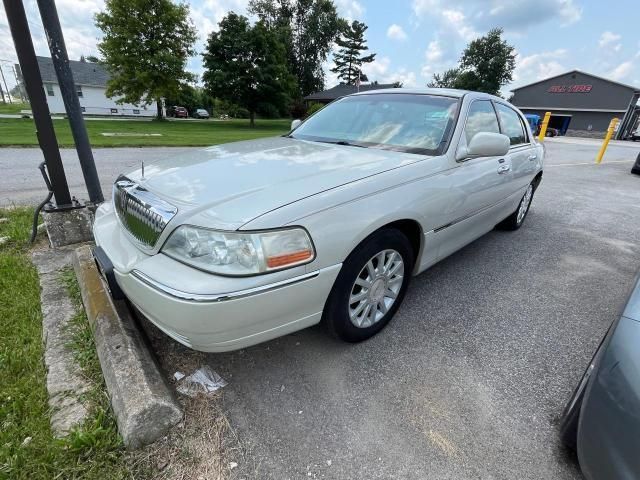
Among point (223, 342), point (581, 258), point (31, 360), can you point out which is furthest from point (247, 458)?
point (581, 258)

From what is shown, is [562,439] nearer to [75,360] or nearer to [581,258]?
[75,360]

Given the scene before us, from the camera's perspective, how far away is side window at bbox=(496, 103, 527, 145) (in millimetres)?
3547

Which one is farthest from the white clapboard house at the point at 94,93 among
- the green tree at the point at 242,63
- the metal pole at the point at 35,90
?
the metal pole at the point at 35,90

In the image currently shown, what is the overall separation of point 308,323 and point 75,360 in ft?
4.40

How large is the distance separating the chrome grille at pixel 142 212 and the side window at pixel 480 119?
7.30ft

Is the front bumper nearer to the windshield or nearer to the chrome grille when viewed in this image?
the chrome grille

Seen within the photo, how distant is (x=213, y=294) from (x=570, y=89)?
4996 cm

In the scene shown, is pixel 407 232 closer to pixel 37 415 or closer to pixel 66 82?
pixel 37 415

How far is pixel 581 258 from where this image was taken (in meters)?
3.80

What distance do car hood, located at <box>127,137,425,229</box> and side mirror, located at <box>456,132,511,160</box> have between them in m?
0.42

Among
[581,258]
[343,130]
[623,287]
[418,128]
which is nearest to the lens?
[418,128]

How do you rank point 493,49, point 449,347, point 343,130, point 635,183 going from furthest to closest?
point 493,49 → point 635,183 → point 343,130 → point 449,347

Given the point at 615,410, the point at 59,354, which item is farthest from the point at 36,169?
the point at 615,410

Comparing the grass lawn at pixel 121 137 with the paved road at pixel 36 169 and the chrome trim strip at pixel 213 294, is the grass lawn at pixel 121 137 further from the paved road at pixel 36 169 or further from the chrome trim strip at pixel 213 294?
the chrome trim strip at pixel 213 294
